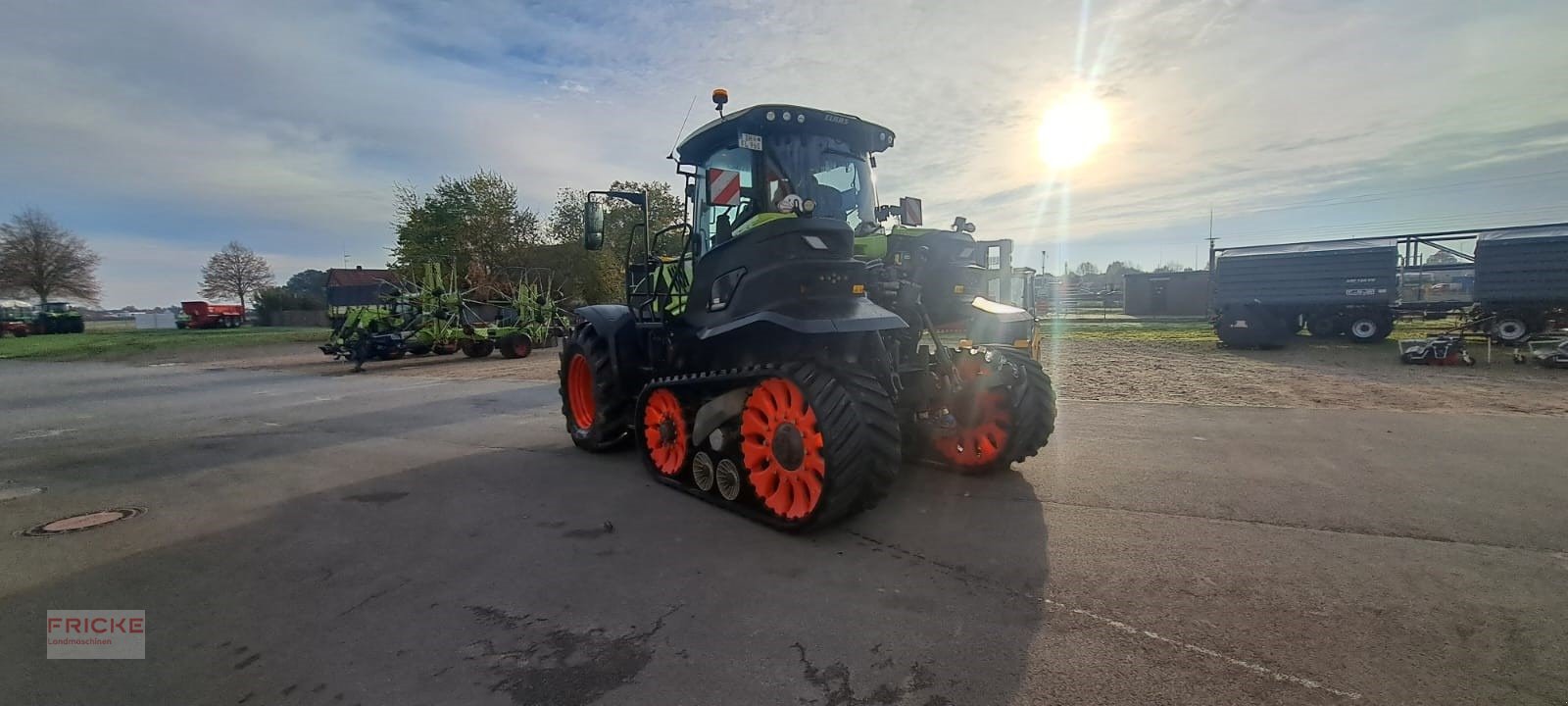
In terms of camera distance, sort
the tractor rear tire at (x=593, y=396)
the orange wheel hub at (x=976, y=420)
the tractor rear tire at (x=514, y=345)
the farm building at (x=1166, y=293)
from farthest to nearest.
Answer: the farm building at (x=1166, y=293)
the tractor rear tire at (x=514, y=345)
the tractor rear tire at (x=593, y=396)
the orange wheel hub at (x=976, y=420)

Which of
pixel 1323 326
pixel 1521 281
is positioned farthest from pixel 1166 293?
pixel 1521 281

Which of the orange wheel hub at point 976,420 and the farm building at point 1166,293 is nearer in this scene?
the orange wheel hub at point 976,420

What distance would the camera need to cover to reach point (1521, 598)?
128 inches

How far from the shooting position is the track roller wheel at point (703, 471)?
16.9 ft

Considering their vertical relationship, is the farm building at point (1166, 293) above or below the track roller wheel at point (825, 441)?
above

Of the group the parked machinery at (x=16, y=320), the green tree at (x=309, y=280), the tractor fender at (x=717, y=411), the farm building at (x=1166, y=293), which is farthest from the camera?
the green tree at (x=309, y=280)

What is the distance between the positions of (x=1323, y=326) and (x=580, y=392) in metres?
22.4

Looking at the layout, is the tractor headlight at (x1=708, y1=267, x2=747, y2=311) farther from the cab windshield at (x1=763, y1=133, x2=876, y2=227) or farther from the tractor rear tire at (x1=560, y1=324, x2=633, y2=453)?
the tractor rear tire at (x1=560, y1=324, x2=633, y2=453)

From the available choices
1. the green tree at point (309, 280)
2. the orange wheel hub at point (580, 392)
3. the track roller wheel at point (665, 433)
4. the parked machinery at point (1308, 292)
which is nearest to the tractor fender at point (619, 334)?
the track roller wheel at point (665, 433)

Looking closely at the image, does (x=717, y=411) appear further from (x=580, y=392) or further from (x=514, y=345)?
(x=514, y=345)

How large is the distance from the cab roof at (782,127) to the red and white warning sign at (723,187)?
0.84 feet

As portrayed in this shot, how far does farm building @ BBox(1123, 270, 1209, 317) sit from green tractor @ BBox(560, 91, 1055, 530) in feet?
121

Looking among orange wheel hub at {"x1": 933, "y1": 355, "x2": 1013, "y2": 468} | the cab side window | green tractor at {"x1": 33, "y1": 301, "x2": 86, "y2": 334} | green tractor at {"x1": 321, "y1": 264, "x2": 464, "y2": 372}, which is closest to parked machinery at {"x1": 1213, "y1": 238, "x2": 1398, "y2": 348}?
orange wheel hub at {"x1": 933, "y1": 355, "x2": 1013, "y2": 468}

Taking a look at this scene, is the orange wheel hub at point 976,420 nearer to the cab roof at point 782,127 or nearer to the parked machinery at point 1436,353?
the cab roof at point 782,127
